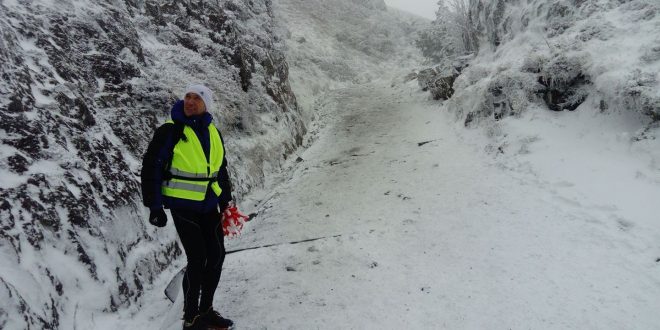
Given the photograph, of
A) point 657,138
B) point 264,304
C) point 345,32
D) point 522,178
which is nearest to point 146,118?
point 264,304

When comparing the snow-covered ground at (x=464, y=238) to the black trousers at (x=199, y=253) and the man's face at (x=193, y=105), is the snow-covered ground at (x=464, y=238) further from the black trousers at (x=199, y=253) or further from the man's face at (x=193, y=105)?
the man's face at (x=193, y=105)

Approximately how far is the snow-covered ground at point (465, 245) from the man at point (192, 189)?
622mm

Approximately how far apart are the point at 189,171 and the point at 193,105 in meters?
0.62

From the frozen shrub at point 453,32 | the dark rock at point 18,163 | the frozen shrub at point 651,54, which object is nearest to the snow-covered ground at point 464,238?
the frozen shrub at point 651,54

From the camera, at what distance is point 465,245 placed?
5875 mm

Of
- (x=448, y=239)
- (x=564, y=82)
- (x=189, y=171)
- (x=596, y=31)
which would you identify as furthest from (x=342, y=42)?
(x=189, y=171)

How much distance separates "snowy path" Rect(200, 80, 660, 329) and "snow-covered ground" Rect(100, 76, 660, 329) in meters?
0.02

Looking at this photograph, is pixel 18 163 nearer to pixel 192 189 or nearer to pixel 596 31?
pixel 192 189

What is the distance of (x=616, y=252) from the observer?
5.09 metres

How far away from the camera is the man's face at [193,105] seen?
12.9 feet

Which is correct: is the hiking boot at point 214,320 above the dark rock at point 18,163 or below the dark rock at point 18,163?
below

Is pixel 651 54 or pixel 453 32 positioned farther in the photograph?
pixel 453 32

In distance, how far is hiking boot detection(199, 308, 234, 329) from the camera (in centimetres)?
413

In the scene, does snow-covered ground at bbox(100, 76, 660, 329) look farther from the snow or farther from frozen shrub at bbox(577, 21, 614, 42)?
frozen shrub at bbox(577, 21, 614, 42)
